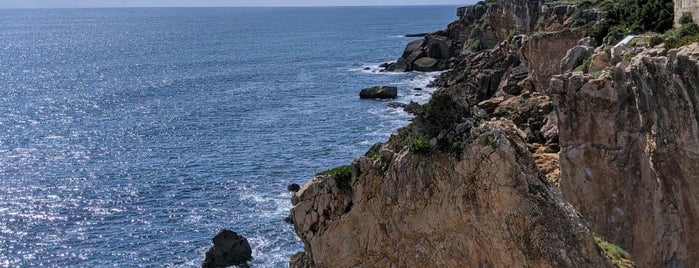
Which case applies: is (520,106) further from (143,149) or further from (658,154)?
(143,149)

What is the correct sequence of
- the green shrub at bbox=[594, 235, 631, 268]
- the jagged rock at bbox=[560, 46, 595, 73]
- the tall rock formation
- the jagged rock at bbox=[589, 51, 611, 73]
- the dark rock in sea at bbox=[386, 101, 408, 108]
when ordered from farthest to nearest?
the dark rock in sea at bbox=[386, 101, 408, 108] < the jagged rock at bbox=[560, 46, 595, 73] < the tall rock formation < the jagged rock at bbox=[589, 51, 611, 73] < the green shrub at bbox=[594, 235, 631, 268]

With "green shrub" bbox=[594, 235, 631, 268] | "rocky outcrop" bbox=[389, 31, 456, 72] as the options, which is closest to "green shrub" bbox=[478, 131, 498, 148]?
"green shrub" bbox=[594, 235, 631, 268]

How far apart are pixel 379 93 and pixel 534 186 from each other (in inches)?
3694

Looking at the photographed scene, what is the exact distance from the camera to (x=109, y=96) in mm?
123312

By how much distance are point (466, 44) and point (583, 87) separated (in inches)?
4321

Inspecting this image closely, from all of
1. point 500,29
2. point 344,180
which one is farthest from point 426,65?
point 344,180

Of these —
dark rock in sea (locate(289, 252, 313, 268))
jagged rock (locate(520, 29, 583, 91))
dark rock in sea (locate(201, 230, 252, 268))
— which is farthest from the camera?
jagged rock (locate(520, 29, 583, 91))

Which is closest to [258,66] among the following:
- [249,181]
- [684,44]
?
[249,181]

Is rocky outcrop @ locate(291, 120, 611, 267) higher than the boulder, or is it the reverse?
rocky outcrop @ locate(291, 120, 611, 267)

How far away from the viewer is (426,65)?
471 ft

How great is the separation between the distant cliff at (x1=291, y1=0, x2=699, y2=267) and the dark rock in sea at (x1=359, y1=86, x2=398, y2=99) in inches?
2763

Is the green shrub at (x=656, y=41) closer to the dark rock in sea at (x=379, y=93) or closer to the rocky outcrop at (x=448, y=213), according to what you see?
the rocky outcrop at (x=448, y=213)

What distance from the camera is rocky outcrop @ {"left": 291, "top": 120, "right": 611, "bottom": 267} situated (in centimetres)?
2144

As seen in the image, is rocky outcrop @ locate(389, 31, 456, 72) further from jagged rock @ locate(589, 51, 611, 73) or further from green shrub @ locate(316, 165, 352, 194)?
green shrub @ locate(316, 165, 352, 194)
